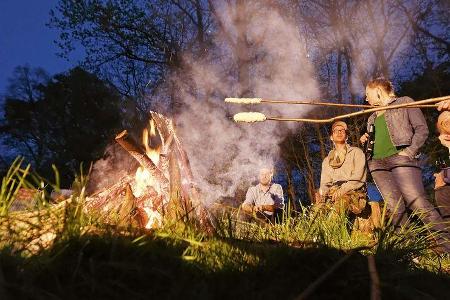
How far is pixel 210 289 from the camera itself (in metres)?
1.60

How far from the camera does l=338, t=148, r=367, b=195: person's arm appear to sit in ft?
17.4

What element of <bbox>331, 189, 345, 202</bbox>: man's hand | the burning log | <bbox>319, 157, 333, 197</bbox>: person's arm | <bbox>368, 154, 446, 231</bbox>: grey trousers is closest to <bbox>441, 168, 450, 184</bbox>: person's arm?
<bbox>368, 154, 446, 231</bbox>: grey trousers

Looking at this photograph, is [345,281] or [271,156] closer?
[345,281]

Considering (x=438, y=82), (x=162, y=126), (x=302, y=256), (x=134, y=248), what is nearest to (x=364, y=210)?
(x=162, y=126)

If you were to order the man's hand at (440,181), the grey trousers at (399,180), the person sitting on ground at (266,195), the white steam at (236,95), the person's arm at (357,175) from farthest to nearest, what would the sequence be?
the white steam at (236,95)
the person sitting on ground at (266,195)
the person's arm at (357,175)
the man's hand at (440,181)
the grey trousers at (399,180)

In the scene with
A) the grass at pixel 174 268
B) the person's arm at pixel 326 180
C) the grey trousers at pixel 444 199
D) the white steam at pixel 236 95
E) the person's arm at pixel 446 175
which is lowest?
the grass at pixel 174 268

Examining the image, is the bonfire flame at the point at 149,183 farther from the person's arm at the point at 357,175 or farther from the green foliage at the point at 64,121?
the green foliage at the point at 64,121

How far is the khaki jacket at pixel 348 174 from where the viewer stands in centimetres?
537

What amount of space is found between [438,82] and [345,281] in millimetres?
13271

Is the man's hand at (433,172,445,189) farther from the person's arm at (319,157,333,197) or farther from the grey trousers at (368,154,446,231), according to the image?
the person's arm at (319,157,333,197)

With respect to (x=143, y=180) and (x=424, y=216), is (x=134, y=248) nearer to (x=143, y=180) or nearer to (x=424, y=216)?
(x=143, y=180)

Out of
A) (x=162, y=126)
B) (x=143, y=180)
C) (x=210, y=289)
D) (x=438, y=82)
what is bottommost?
(x=210, y=289)

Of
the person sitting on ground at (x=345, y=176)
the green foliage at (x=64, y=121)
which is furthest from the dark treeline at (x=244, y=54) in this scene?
the person sitting on ground at (x=345, y=176)

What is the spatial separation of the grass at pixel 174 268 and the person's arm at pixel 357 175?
3.05 metres
